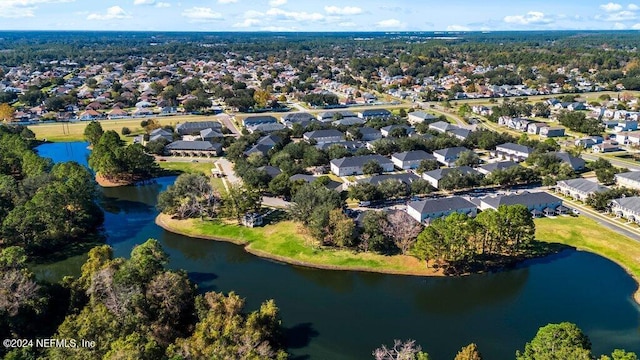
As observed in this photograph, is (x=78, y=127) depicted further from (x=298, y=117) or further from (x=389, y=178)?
(x=389, y=178)

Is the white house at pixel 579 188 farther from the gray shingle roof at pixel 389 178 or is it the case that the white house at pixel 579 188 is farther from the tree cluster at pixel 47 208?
the tree cluster at pixel 47 208

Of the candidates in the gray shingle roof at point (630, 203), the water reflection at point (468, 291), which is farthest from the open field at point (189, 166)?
the gray shingle roof at point (630, 203)

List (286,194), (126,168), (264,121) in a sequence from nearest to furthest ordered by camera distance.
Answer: (286,194) → (126,168) → (264,121)

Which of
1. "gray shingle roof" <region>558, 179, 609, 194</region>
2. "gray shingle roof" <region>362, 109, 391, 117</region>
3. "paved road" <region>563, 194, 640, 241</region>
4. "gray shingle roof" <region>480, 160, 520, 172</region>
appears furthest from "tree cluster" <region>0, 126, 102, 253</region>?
"gray shingle roof" <region>362, 109, 391, 117</region>

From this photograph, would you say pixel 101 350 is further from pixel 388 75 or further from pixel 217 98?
pixel 388 75

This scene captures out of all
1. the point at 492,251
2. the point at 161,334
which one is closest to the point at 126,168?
the point at 161,334

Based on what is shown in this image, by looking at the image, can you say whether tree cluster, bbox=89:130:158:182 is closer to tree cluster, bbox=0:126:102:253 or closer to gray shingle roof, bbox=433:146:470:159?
tree cluster, bbox=0:126:102:253
